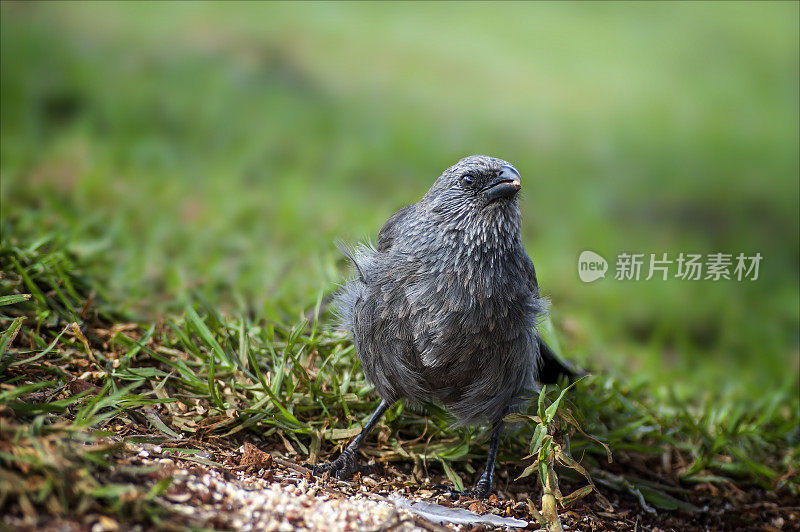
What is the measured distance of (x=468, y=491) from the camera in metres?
2.77

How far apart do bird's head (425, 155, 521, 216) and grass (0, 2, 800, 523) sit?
0.87 meters

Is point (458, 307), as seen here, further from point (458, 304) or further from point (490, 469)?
point (490, 469)

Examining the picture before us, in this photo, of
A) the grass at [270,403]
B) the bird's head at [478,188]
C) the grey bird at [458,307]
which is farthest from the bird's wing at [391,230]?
the grass at [270,403]

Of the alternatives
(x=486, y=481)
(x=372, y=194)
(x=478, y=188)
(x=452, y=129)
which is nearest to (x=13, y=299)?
(x=478, y=188)

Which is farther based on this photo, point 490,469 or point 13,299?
point 490,469

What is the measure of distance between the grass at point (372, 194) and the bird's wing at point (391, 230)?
1.91ft

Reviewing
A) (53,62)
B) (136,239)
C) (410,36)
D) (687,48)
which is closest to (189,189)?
(136,239)

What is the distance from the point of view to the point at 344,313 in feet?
9.72

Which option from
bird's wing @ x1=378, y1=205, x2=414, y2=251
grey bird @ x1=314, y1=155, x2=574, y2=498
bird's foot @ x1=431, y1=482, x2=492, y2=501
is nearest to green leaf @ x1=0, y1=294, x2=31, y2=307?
grey bird @ x1=314, y1=155, x2=574, y2=498

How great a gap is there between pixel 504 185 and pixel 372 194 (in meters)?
3.38

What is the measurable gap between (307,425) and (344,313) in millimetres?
497

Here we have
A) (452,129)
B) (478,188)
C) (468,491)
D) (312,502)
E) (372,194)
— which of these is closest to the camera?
(312,502)

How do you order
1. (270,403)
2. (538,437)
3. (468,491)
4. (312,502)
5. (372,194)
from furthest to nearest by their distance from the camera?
1. (372,194)
2. (270,403)
3. (468,491)
4. (538,437)
5. (312,502)

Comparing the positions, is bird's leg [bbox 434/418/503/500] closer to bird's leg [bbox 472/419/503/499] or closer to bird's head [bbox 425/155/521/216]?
bird's leg [bbox 472/419/503/499]
